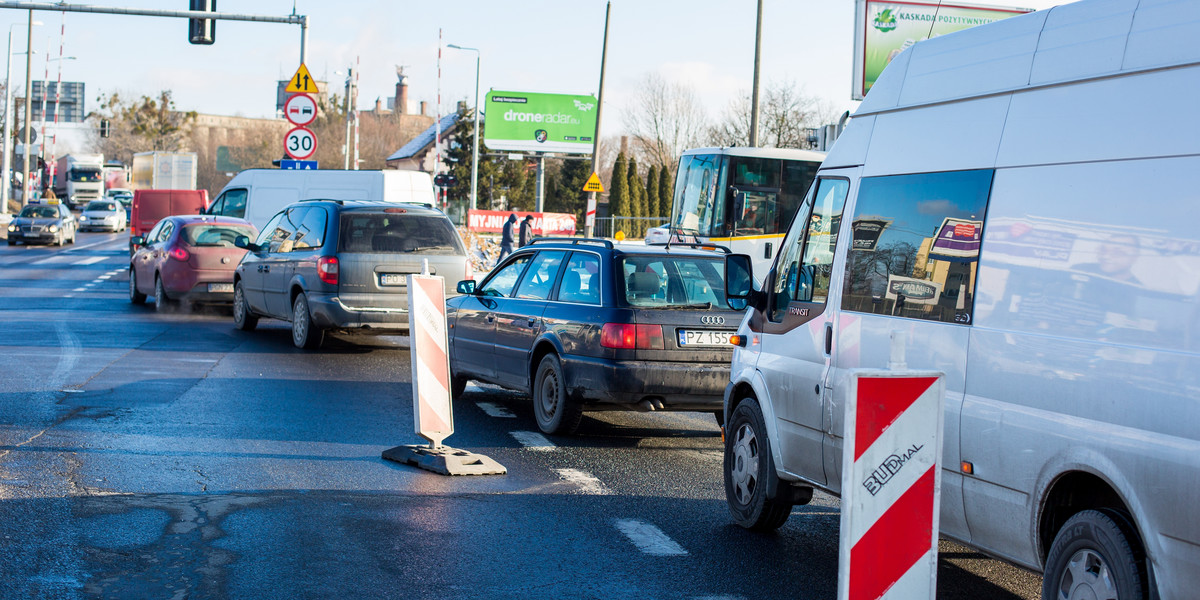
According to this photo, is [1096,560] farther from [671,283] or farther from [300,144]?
[300,144]

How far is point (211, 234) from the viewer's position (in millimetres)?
20297

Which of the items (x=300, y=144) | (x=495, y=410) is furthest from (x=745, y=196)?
(x=495, y=410)

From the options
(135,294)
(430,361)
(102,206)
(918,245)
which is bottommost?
(135,294)

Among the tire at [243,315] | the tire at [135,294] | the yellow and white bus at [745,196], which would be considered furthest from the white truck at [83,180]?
the tire at [243,315]

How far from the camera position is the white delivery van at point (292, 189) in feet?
83.3

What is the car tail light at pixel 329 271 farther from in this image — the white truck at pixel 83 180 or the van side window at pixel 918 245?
the white truck at pixel 83 180

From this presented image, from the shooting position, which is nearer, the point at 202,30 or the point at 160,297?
the point at 160,297

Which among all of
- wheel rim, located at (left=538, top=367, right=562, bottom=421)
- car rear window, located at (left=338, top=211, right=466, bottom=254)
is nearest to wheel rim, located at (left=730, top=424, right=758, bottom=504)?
wheel rim, located at (left=538, top=367, right=562, bottom=421)

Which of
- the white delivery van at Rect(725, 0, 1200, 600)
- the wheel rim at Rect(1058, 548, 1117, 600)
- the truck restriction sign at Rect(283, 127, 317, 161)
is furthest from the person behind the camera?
the truck restriction sign at Rect(283, 127, 317, 161)

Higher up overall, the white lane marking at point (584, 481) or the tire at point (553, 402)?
the tire at point (553, 402)

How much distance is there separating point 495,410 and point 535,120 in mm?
56839

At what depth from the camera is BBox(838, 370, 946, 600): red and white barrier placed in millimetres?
3996

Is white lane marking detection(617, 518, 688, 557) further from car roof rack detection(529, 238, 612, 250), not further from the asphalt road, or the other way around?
car roof rack detection(529, 238, 612, 250)

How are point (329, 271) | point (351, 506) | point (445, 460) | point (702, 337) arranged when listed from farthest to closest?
point (329, 271)
point (702, 337)
point (445, 460)
point (351, 506)
